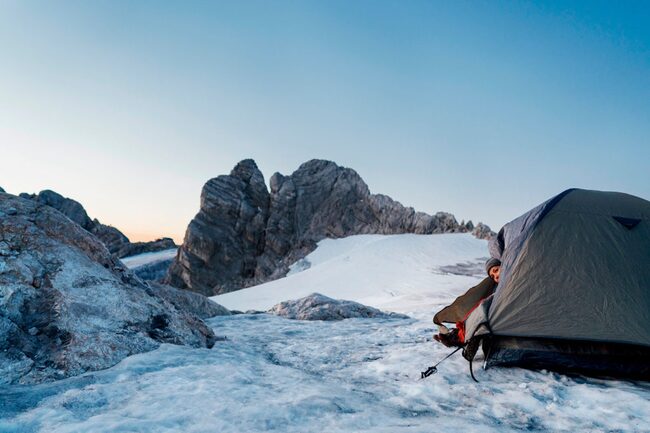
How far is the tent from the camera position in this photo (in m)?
4.51

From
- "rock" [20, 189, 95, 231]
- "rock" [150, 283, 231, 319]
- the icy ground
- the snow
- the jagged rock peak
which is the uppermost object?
the jagged rock peak

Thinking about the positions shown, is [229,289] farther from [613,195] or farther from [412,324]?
[613,195]

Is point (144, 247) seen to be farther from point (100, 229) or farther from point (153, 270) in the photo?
point (153, 270)

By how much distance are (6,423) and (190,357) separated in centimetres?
196

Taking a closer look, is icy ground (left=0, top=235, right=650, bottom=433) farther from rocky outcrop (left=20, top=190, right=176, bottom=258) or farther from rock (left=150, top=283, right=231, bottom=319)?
rocky outcrop (left=20, top=190, right=176, bottom=258)

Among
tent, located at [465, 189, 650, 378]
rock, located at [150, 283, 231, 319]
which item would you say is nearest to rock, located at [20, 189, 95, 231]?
rock, located at [150, 283, 231, 319]

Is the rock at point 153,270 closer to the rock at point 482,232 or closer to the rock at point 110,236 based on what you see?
the rock at point 110,236

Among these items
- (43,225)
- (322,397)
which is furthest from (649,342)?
(43,225)

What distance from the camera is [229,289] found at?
3916 centimetres

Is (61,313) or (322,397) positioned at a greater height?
(61,313)

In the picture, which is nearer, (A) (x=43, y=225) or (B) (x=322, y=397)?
(B) (x=322, y=397)

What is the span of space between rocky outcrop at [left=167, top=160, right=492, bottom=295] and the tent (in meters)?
32.2

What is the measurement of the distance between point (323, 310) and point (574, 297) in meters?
5.40

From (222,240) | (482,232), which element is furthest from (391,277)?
(222,240)
